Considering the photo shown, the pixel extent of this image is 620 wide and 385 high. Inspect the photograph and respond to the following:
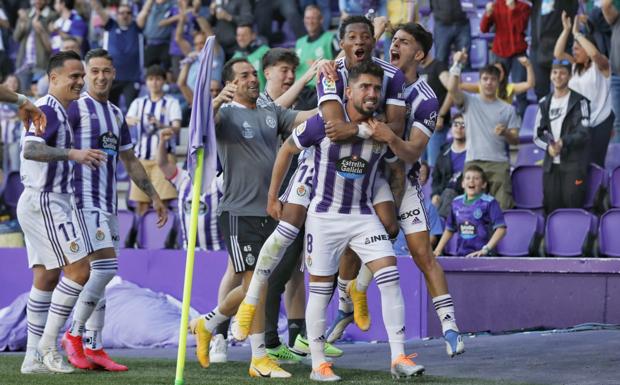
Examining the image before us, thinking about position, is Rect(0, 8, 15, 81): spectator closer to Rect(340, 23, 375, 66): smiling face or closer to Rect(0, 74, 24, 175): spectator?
Rect(0, 74, 24, 175): spectator

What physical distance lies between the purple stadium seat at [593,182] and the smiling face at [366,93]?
5101 millimetres

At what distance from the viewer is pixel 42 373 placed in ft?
27.5

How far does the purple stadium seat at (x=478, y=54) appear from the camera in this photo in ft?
52.1

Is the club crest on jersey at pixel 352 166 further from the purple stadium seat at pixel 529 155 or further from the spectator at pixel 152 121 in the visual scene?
the spectator at pixel 152 121

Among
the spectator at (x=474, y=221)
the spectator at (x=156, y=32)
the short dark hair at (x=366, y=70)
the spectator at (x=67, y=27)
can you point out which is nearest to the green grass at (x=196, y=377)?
the short dark hair at (x=366, y=70)

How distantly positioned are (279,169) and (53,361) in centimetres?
221

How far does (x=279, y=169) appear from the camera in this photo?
771cm

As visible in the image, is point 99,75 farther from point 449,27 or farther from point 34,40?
point 34,40

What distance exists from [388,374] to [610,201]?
4.72 meters

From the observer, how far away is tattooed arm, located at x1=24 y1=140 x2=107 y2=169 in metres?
8.05

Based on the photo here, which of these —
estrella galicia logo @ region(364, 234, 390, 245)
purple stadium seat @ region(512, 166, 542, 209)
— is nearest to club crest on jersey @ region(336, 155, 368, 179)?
estrella galicia logo @ region(364, 234, 390, 245)

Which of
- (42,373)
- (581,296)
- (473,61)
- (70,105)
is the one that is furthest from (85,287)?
(473,61)

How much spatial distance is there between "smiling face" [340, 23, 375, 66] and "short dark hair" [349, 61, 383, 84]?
36 centimetres

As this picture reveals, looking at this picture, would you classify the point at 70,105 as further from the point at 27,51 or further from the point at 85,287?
the point at 27,51
